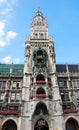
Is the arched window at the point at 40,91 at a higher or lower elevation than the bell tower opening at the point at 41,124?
higher

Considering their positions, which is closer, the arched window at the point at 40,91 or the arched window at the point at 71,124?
the arched window at the point at 71,124

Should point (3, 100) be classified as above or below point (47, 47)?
below

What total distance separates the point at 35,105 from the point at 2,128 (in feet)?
34.4

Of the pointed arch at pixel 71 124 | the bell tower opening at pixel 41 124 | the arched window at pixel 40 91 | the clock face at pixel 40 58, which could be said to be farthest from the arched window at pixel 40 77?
the pointed arch at pixel 71 124

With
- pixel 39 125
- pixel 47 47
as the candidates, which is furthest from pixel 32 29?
pixel 39 125

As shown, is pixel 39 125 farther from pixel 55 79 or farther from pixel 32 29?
pixel 32 29

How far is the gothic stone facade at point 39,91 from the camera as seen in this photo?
47.1 metres

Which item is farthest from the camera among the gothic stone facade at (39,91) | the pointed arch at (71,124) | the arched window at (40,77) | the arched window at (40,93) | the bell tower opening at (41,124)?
the arched window at (40,77)

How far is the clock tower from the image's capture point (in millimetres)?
46969

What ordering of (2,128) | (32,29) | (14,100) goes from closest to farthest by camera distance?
(2,128)
(14,100)
(32,29)

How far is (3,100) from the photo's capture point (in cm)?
5338

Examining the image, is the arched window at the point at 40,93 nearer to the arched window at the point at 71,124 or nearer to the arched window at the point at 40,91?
the arched window at the point at 40,91

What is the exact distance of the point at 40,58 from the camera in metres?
58.7

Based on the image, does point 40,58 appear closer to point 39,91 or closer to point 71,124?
point 39,91
